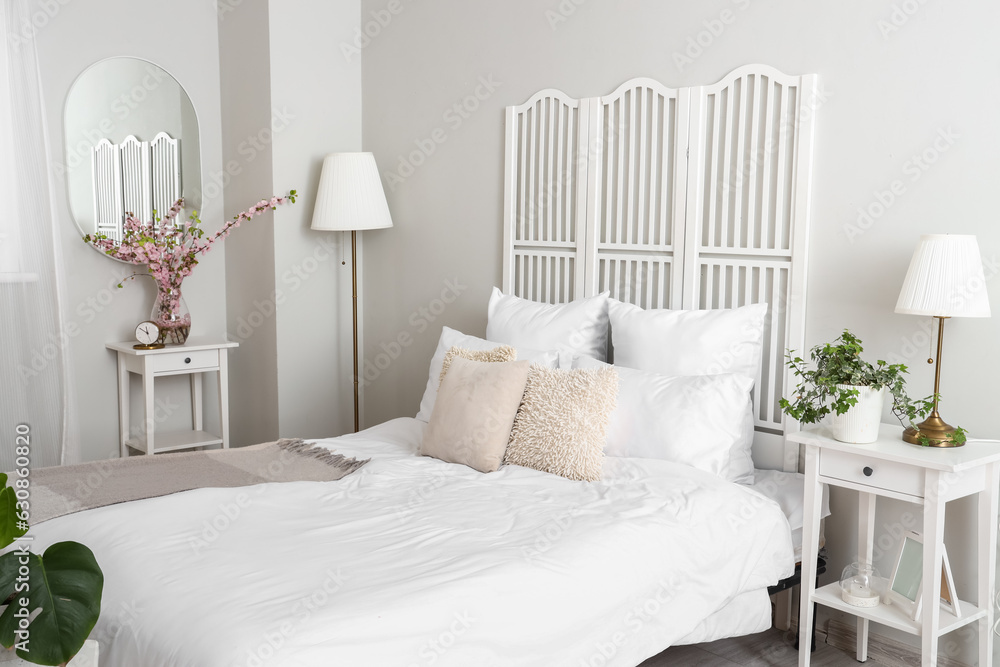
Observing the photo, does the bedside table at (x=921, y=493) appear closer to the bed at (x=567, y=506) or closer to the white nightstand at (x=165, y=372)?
the bed at (x=567, y=506)

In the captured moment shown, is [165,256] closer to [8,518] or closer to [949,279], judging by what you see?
[8,518]

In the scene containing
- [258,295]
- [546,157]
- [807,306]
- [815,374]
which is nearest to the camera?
[815,374]

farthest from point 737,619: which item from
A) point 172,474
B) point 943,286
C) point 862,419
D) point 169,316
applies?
point 169,316

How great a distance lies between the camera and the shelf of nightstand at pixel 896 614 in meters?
2.20

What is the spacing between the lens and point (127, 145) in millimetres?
3945

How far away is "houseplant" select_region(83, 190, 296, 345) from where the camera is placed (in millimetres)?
3768

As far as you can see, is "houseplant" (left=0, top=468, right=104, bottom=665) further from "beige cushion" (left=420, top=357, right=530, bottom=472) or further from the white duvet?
"beige cushion" (left=420, top=357, right=530, bottom=472)

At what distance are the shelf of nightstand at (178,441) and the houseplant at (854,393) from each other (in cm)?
273

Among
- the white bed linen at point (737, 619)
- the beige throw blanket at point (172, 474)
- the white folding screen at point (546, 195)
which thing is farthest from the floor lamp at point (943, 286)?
the beige throw blanket at point (172, 474)

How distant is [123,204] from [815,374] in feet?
10.5

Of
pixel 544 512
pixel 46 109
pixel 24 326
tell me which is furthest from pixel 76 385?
pixel 544 512

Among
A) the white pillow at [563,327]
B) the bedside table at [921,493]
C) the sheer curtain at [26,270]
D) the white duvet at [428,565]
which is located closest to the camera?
the white duvet at [428,565]

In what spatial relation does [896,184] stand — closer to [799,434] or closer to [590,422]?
[799,434]

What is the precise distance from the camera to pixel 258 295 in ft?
13.4
